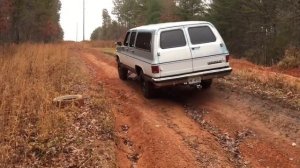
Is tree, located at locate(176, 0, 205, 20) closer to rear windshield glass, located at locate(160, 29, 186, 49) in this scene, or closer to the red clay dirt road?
the red clay dirt road

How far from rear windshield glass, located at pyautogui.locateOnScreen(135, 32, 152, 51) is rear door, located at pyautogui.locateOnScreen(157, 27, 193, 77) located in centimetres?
56

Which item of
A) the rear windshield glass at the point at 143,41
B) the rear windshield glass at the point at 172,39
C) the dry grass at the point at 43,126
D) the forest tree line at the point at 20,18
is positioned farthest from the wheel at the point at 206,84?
the forest tree line at the point at 20,18

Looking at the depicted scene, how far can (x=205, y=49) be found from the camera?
1145 cm

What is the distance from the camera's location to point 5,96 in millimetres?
11648

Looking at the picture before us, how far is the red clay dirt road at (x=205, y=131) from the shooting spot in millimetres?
7867

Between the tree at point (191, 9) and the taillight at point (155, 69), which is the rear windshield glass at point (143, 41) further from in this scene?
the tree at point (191, 9)

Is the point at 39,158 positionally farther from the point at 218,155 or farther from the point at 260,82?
the point at 260,82

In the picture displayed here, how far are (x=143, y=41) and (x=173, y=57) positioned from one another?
→ 1.67 metres

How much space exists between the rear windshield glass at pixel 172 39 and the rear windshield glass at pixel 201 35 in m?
0.28

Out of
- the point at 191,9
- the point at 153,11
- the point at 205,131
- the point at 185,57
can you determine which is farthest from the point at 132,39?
the point at 153,11

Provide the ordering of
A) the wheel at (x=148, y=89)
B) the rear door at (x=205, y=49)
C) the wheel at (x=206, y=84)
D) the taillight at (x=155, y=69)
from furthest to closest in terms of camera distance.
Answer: the wheel at (x=206, y=84), the wheel at (x=148, y=89), the rear door at (x=205, y=49), the taillight at (x=155, y=69)

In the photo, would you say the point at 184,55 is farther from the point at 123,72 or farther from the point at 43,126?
the point at 123,72

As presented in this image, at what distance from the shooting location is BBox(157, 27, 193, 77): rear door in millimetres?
11289

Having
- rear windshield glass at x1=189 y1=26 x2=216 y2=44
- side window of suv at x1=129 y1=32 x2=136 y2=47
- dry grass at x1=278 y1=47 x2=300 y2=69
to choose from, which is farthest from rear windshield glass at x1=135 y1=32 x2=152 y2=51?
dry grass at x1=278 y1=47 x2=300 y2=69
